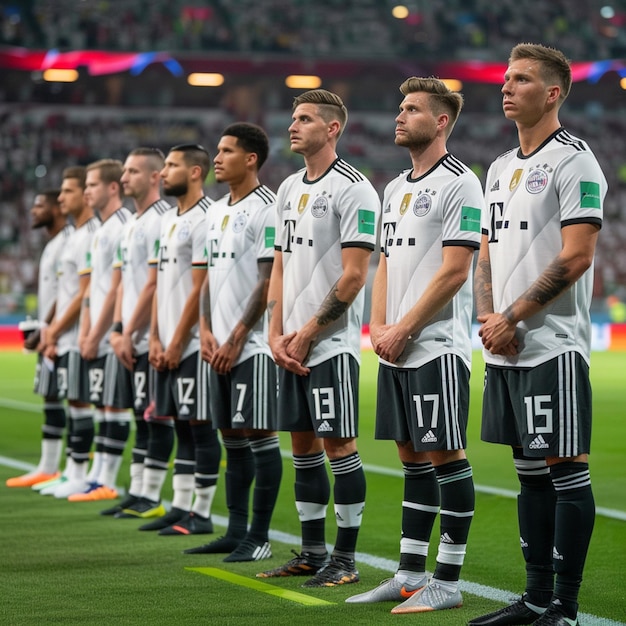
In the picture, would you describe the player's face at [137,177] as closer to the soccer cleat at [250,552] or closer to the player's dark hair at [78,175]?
the player's dark hair at [78,175]

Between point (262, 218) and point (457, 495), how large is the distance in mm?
2145

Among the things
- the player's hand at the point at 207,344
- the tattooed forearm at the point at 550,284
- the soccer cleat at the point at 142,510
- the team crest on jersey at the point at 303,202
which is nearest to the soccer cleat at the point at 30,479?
the soccer cleat at the point at 142,510

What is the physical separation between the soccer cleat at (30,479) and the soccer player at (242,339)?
314 cm

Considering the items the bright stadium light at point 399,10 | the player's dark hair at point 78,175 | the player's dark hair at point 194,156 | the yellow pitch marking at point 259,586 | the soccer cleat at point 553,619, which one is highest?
the bright stadium light at point 399,10

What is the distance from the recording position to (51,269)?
31.6 feet

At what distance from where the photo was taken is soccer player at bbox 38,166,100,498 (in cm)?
892

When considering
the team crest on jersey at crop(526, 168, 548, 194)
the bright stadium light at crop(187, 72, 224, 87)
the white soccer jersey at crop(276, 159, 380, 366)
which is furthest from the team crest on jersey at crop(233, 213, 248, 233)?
the bright stadium light at crop(187, 72, 224, 87)

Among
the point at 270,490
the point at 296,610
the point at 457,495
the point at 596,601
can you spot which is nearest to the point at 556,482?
the point at 457,495

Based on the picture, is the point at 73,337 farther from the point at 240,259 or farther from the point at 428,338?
the point at 428,338

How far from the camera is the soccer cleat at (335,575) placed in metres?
5.59

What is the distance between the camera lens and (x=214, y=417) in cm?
656

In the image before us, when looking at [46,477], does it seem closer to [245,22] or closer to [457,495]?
[457,495]

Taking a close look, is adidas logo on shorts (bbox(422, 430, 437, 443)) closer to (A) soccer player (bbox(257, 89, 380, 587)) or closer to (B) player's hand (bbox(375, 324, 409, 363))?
(B) player's hand (bbox(375, 324, 409, 363))

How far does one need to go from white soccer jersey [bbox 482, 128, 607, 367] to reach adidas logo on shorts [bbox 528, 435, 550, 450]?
0.29 meters
